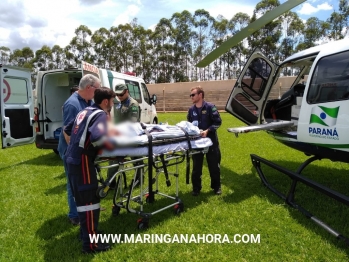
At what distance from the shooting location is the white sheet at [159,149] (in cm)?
282

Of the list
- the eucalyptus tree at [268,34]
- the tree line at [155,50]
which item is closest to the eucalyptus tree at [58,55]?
the tree line at [155,50]

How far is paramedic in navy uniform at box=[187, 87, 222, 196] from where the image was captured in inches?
175

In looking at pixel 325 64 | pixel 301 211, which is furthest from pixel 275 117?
pixel 301 211

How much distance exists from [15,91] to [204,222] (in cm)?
461

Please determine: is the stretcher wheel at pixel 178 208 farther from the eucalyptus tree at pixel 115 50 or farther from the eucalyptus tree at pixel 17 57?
the eucalyptus tree at pixel 17 57

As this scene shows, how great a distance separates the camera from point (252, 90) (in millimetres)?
6090

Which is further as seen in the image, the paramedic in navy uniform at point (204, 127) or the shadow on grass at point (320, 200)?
the paramedic in navy uniform at point (204, 127)

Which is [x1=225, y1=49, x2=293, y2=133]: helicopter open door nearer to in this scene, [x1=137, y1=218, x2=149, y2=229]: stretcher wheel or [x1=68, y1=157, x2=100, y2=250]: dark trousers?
[x1=137, y1=218, x2=149, y2=229]: stretcher wheel

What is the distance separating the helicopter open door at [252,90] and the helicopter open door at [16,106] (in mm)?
4214

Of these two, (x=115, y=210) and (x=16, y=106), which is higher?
(x=16, y=106)

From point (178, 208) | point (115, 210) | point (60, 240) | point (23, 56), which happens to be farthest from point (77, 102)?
point (23, 56)

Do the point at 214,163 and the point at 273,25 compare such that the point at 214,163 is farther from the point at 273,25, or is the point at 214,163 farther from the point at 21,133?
the point at 273,25

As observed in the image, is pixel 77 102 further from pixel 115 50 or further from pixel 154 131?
pixel 115 50

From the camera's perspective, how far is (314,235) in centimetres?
315
